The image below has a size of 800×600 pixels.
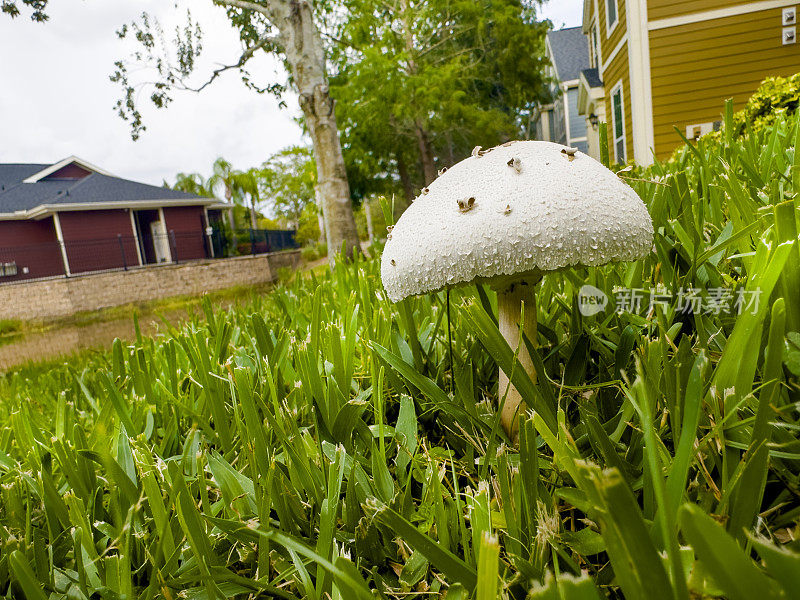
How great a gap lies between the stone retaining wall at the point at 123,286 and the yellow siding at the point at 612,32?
50.3ft

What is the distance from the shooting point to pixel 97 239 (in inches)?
955

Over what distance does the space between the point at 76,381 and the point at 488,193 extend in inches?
92.9

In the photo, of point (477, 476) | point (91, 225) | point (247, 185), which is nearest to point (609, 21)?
point (477, 476)

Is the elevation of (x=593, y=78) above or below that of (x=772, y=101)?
above

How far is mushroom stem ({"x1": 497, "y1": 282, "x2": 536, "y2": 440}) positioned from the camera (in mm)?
1119

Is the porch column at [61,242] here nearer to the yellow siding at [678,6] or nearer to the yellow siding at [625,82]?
the yellow siding at [625,82]

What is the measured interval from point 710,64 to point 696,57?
34cm

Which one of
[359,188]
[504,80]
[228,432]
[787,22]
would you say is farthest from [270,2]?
[504,80]

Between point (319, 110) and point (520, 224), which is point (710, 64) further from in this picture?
point (520, 224)

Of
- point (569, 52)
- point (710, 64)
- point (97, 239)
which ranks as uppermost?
point (569, 52)

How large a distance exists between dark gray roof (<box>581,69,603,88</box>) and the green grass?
1510 centimetres

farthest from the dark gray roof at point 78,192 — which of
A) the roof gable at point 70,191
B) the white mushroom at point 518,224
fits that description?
the white mushroom at point 518,224

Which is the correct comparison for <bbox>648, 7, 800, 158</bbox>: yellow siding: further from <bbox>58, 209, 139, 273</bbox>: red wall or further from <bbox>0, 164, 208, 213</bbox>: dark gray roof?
<bbox>0, 164, 208, 213</bbox>: dark gray roof

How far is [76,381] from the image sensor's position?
2385 millimetres
